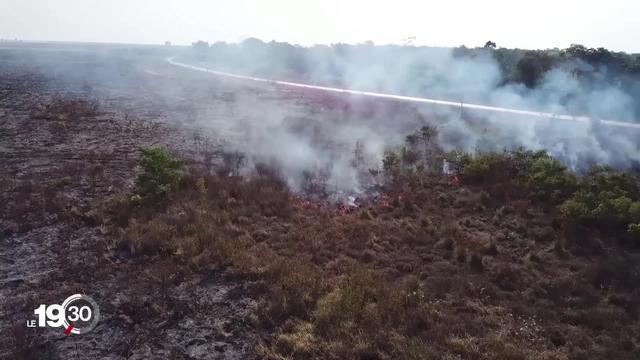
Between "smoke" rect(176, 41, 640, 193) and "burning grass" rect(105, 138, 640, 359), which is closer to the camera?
"burning grass" rect(105, 138, 640, 359)

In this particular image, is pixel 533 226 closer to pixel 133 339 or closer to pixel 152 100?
pixel 133 339

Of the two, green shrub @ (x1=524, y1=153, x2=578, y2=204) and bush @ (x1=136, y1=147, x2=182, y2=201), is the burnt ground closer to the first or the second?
bush @ (x1=136, y1=147, x2=182, y2=201)

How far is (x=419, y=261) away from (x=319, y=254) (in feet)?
7.27

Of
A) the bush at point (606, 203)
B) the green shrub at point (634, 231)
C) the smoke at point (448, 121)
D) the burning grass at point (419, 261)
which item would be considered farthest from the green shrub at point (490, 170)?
the green shrub at point (634, 231)

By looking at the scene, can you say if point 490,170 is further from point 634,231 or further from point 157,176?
point 157,176

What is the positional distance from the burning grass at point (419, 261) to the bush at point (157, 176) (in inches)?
8.8

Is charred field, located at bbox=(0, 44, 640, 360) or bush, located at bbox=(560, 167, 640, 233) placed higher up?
bush, located at bbox=(560, 167, 640, 233)

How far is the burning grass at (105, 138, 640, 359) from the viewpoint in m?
7.43

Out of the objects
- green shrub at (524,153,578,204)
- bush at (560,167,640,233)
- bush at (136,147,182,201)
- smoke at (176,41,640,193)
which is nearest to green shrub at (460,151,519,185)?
green shrub at (524,153,578,204)

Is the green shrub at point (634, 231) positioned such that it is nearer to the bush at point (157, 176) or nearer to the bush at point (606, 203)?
the bush at point (606, 203)

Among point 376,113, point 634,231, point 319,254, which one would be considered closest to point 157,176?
point 319,254

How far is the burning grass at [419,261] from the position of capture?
24.4 ft

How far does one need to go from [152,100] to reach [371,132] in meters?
20.8

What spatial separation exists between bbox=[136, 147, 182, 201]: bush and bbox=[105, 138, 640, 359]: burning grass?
224 millimetres
